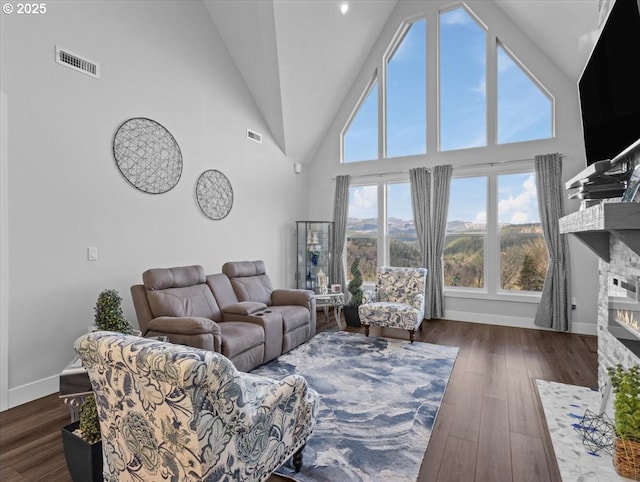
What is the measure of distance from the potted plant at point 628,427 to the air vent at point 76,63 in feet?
15.6

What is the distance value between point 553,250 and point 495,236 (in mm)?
787

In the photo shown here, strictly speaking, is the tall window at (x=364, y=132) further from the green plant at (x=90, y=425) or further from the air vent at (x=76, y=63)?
the green plant at (x=90, y=425)

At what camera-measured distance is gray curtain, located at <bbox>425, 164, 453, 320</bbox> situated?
18.0 ft

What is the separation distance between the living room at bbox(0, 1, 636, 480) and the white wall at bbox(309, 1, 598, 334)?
0.06 feet

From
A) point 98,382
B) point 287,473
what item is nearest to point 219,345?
point 287,473

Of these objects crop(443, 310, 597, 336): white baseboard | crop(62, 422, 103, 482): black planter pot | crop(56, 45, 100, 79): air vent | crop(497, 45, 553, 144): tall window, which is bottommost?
crop(62, 422, 103, 482): black planter pot

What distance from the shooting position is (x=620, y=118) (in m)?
2.07

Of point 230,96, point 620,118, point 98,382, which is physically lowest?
point 98,382

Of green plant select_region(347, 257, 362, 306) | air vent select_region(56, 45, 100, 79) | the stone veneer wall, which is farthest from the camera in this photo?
green plant select_region(347, 257, 362, 306)

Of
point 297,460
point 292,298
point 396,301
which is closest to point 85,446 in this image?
point 297,460

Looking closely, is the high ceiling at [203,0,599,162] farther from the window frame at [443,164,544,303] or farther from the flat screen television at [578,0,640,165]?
the flat screen television at [578,0,640,165]

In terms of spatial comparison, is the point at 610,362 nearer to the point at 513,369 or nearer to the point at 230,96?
the point at 513,369

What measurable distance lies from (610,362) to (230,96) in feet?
17.2

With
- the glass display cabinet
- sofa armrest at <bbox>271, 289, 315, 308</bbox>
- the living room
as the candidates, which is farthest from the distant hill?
sofa armrest at <bbox>271, 289, 315, 308</bbox>
